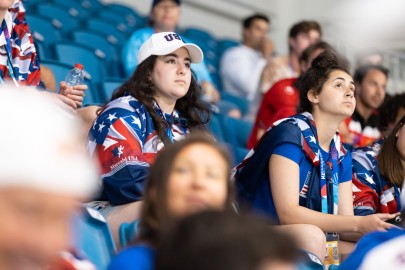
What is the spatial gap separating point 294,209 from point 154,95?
0.71 meters

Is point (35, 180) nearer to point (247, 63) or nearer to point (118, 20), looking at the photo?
point (247, 63)

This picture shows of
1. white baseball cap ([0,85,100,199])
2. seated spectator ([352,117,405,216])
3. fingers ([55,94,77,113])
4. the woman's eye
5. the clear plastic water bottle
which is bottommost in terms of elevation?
seated spectator ([352,117,405,216])

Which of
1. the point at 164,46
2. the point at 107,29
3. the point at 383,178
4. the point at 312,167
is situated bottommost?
the point at 383,178

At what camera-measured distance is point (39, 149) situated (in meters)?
1.34

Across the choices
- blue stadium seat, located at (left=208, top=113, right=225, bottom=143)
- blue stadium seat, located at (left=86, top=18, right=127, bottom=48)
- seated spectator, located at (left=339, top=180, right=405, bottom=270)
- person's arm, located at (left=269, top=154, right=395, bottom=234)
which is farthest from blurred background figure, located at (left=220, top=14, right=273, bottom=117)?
seated spectator, located at (left=339, top=180, right=405, bottom=270)

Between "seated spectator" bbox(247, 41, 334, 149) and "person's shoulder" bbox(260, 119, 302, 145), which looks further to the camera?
"seated spectator" bbox(247, 41, 334, 149)

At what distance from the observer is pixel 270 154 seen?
3.46 metres

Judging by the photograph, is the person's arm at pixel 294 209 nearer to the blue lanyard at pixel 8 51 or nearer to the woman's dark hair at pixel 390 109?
the blue lanyard at pixel 8 51

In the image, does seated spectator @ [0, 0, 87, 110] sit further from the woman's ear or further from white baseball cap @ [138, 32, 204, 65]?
the woman's ear

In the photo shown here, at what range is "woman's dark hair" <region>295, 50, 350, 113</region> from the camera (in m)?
3.80

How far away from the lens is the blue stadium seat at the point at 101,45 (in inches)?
217

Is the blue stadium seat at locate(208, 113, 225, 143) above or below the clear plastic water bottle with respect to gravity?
below

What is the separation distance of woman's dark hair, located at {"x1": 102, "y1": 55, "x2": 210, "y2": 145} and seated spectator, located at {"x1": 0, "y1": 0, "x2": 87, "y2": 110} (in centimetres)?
19

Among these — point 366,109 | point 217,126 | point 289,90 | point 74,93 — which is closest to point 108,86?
point 217,126
